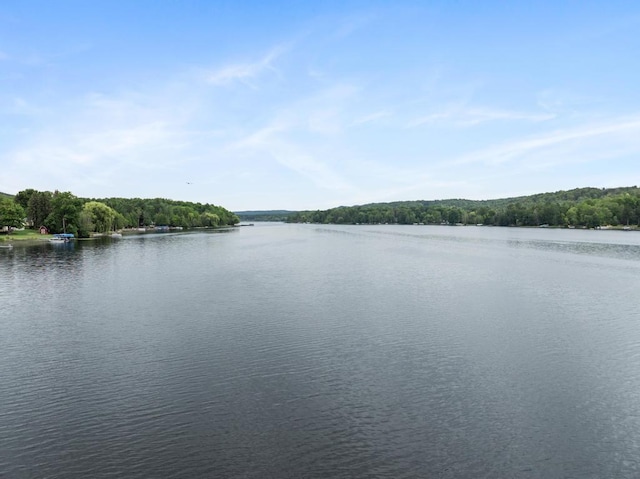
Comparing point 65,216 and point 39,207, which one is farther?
point 39,207

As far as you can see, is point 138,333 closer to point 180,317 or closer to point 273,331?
point 180,317

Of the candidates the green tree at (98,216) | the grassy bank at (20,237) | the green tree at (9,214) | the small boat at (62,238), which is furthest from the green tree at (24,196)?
the small boat at (62,238)

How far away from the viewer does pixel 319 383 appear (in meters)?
23.3

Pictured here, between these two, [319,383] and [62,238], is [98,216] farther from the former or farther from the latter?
[319,383]

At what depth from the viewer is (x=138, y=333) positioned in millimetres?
32562

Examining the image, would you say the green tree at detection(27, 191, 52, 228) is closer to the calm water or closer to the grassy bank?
the grassy bank

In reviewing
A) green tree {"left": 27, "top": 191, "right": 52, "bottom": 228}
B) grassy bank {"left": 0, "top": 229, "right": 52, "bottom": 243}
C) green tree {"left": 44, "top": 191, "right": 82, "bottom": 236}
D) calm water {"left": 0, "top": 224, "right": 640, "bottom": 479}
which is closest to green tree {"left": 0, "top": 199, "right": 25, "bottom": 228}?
grassy bank {"left": 0, "top": 229, "right": 52, "bottom": 243}

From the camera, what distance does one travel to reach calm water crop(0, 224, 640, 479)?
16.8 meters

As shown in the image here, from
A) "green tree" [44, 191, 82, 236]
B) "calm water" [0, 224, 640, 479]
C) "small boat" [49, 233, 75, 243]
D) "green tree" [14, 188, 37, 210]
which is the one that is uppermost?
"green tree" [14, 188, 37, 210]

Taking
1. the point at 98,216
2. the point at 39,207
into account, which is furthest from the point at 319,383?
the point at 39,207

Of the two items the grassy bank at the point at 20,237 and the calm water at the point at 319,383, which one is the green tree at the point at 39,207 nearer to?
the grassy bank at the point at 20,237

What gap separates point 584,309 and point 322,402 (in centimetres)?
3093

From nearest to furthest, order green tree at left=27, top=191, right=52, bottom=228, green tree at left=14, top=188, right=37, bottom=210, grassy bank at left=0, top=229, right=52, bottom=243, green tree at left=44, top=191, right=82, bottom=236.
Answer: grassy bank at left=0, top=229, right=52, bottom=243 < green tree at left=44, top=191, right=82, bottom=236 < green tree at left=27, top=191, right=52, bottom=228 < green tree at left=14, top=188, right=37, bottom=210

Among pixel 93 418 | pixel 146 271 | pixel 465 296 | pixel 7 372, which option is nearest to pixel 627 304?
pixel 465 296
